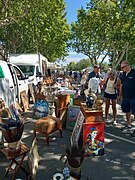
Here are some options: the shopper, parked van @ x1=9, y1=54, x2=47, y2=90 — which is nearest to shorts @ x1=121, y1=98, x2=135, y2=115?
the shopper

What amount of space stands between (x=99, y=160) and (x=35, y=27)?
1807cm

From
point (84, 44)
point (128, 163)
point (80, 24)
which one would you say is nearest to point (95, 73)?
point (128, 163)

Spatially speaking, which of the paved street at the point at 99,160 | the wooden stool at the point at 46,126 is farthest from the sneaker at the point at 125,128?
the wooden stool at the point at 46,126

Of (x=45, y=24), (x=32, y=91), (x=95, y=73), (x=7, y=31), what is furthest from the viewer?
(x=7, y=31)

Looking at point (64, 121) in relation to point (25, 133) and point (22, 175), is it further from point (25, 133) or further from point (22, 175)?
point (22, 175)

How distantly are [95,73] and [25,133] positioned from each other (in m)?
2.90

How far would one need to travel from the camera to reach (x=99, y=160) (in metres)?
3.84

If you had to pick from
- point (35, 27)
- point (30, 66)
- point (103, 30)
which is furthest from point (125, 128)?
point (103, 30)

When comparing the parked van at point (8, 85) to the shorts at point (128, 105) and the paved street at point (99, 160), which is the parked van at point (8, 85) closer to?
the paved street at point (99, 160)

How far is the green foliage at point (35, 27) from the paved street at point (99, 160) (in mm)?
11727

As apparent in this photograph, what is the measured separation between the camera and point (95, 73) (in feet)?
21.3

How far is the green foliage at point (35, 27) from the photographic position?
14953 mm

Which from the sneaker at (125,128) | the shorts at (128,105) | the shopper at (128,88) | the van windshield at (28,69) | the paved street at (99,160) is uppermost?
the van windshield at (28,69)

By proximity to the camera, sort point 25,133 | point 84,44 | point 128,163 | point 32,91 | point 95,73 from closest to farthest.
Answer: point 128,163 → point 25,133 → point 95,73 → point 32,91 → point 84,44
